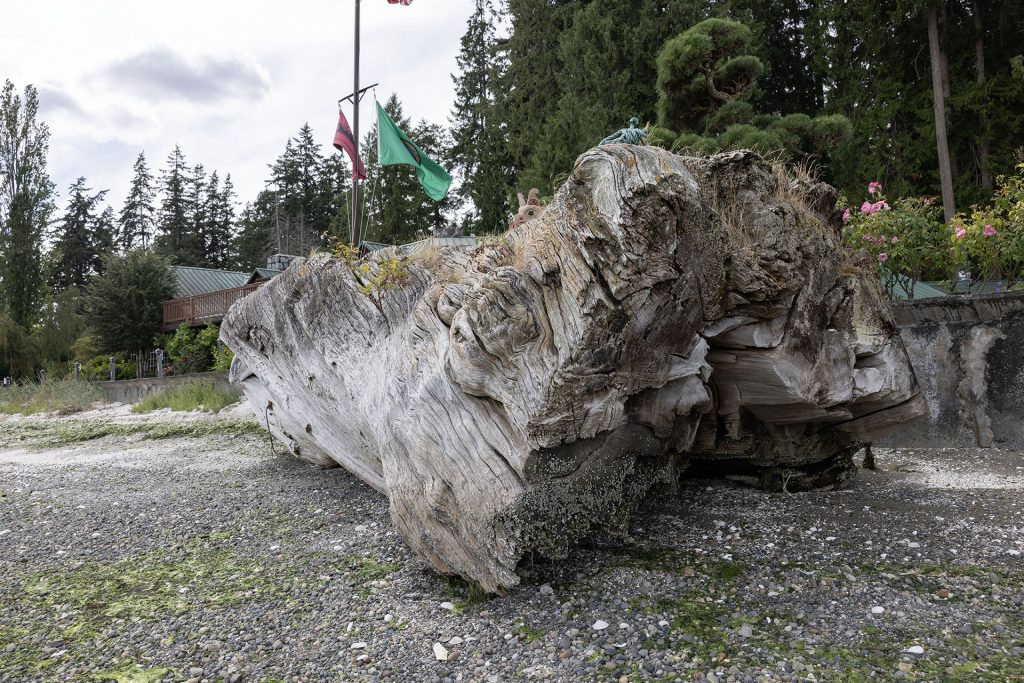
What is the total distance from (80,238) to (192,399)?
4644 centimetres

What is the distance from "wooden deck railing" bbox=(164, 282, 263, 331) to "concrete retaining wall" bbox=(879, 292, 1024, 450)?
19396 millimetres

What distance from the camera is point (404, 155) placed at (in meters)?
13.4

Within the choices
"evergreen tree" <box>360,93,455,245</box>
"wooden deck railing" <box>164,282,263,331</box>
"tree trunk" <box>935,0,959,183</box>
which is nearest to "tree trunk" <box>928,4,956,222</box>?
"tree trunk" <box>935,0,959,183</box>

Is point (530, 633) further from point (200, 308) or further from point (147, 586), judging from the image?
point (200, 308)

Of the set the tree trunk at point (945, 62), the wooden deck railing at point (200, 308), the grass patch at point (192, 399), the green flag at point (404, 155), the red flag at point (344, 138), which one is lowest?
the grass patch at point (192, 399)

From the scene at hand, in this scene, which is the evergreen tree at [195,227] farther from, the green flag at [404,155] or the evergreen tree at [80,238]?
the green flag at [404,155]

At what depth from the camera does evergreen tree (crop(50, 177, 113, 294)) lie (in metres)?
47.5

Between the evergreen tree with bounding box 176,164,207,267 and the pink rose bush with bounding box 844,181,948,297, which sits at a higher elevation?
the evergreen tree with bounding box 176,164,207,267

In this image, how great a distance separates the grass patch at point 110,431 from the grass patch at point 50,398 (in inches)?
114

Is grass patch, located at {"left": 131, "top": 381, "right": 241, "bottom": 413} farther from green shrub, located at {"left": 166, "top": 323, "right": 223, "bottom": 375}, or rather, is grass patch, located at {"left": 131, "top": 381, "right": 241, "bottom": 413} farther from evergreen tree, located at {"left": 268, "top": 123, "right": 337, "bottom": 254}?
evergreen tree, located at {"left": 268, "top": 123, "right": 337, "bottom": 254}

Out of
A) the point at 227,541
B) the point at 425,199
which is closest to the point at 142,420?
the point at 227,541

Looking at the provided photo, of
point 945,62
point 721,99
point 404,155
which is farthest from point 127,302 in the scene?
point 945,62

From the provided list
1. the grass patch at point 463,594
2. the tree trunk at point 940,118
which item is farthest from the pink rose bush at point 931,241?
the tree trunk at point 940,118

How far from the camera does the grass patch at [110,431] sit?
10039mm
